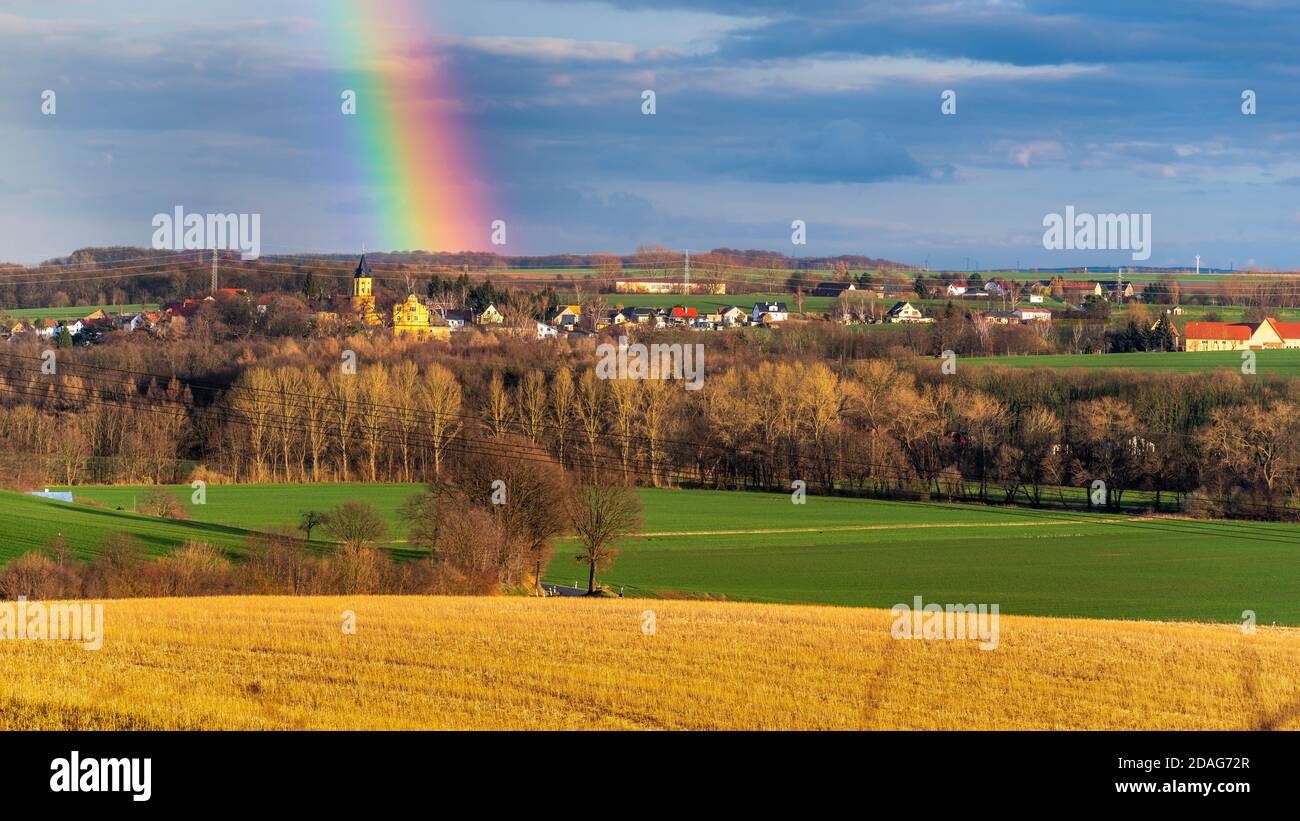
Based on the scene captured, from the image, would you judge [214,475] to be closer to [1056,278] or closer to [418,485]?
[418,485]

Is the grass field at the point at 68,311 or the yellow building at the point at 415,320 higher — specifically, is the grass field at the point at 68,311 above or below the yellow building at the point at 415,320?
above

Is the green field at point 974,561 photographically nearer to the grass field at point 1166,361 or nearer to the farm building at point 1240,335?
the grass field at point 1166,361

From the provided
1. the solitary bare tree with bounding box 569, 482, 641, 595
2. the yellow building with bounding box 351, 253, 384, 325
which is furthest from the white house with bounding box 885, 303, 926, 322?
the solitary bare tree with bounding box 569, 482, 641, 595

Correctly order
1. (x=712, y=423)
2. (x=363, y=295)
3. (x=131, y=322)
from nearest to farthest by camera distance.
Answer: (x=712, y=423) < (x=131, y=322) < (x=363, y=295)

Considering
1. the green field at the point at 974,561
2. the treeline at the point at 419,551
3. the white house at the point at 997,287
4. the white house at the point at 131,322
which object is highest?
the white house at the point at 997,287

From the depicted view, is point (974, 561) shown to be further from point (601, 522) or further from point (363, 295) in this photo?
point (363, 295)

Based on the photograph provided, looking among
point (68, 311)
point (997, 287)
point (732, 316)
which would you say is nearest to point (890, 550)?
point (732, 316)

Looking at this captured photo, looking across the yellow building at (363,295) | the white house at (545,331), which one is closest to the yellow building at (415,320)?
the yellow building at (363,295)

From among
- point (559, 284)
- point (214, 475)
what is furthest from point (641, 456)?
point (559, 284)
